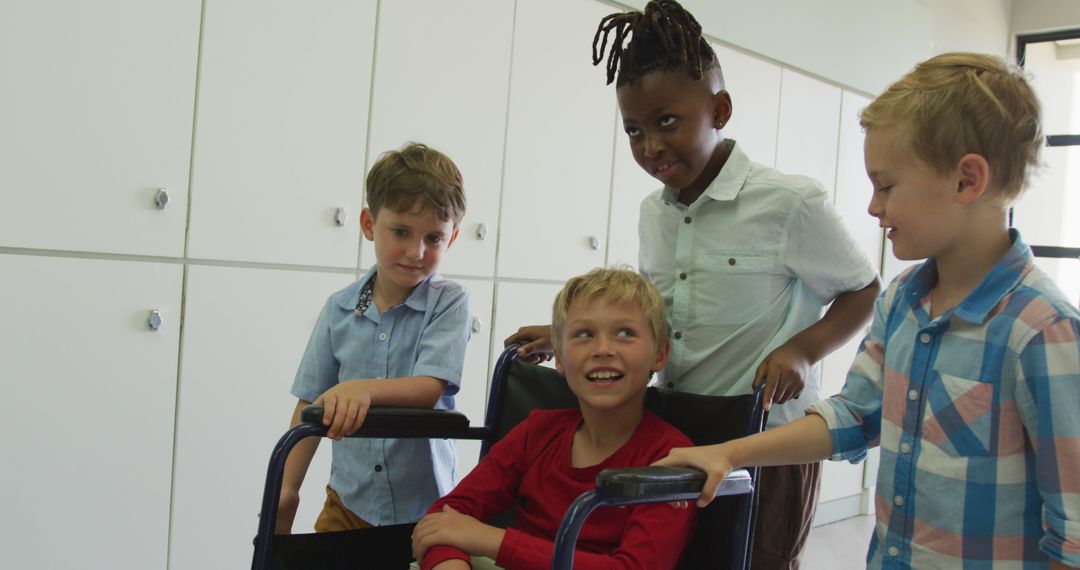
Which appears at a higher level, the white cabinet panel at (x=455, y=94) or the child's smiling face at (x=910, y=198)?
the white cabinet panel at (x=455, y=94)

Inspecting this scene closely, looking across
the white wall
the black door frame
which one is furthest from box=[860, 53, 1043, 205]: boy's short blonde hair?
the white wall

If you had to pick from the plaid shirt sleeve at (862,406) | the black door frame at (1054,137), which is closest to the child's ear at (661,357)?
the plaid shirt sleeve at (862,406)

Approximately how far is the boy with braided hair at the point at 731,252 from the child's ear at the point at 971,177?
0.40m

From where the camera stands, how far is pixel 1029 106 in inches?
37.6

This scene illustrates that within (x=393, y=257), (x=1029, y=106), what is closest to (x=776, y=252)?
(x=1029, y=106)

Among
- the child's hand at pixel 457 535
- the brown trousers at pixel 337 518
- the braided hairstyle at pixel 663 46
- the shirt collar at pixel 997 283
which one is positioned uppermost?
the braided hairstyle at pixel 663 46

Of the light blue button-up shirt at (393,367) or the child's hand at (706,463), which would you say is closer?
the child's hand at (706,463)

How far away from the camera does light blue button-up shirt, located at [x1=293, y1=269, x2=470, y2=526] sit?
1502mm

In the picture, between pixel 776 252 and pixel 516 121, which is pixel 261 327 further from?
pixel 776 252

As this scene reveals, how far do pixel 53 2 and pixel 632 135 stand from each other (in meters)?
1.27

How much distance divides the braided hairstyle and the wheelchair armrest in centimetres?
67

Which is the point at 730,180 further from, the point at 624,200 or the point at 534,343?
the point at 624,200

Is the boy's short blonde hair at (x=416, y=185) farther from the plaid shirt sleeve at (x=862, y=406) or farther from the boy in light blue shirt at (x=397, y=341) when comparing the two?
the plaid shirt sleeve at (x=862, y=406)

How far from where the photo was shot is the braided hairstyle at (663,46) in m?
1.39
